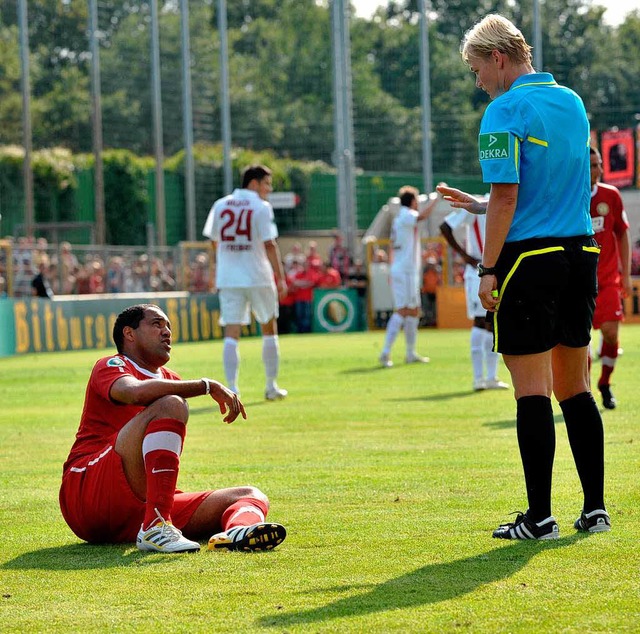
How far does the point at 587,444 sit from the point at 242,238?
8675mm

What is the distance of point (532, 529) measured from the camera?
6.00 meters

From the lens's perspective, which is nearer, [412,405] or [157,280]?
[412,405]

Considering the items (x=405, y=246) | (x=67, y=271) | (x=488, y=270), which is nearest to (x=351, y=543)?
(x=488, y=270)

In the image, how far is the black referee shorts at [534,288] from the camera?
5.91 meters

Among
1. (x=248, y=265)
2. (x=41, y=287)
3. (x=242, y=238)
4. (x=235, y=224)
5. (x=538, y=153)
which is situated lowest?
(x=41, y=287)

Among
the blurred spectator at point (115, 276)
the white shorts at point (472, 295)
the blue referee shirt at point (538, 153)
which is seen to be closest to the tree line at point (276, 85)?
the blurred spectator at point (115, 276)

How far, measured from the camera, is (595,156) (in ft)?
35.3

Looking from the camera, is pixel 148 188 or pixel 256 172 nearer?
pixel 256 172

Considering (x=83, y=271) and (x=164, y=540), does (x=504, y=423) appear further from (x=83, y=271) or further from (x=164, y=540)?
(x=83, y=271)

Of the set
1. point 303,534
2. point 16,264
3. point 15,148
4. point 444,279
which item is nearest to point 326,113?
point 15,148

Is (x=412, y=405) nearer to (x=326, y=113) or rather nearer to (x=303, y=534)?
(x=303, y=534)

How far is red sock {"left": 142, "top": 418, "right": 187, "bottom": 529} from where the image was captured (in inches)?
231

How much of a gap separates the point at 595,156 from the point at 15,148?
126 feet

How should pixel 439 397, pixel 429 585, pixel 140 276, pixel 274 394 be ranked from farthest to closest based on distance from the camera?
pixel 140 276
pixel 274 394
pixel 439 397
pixel 429 585
